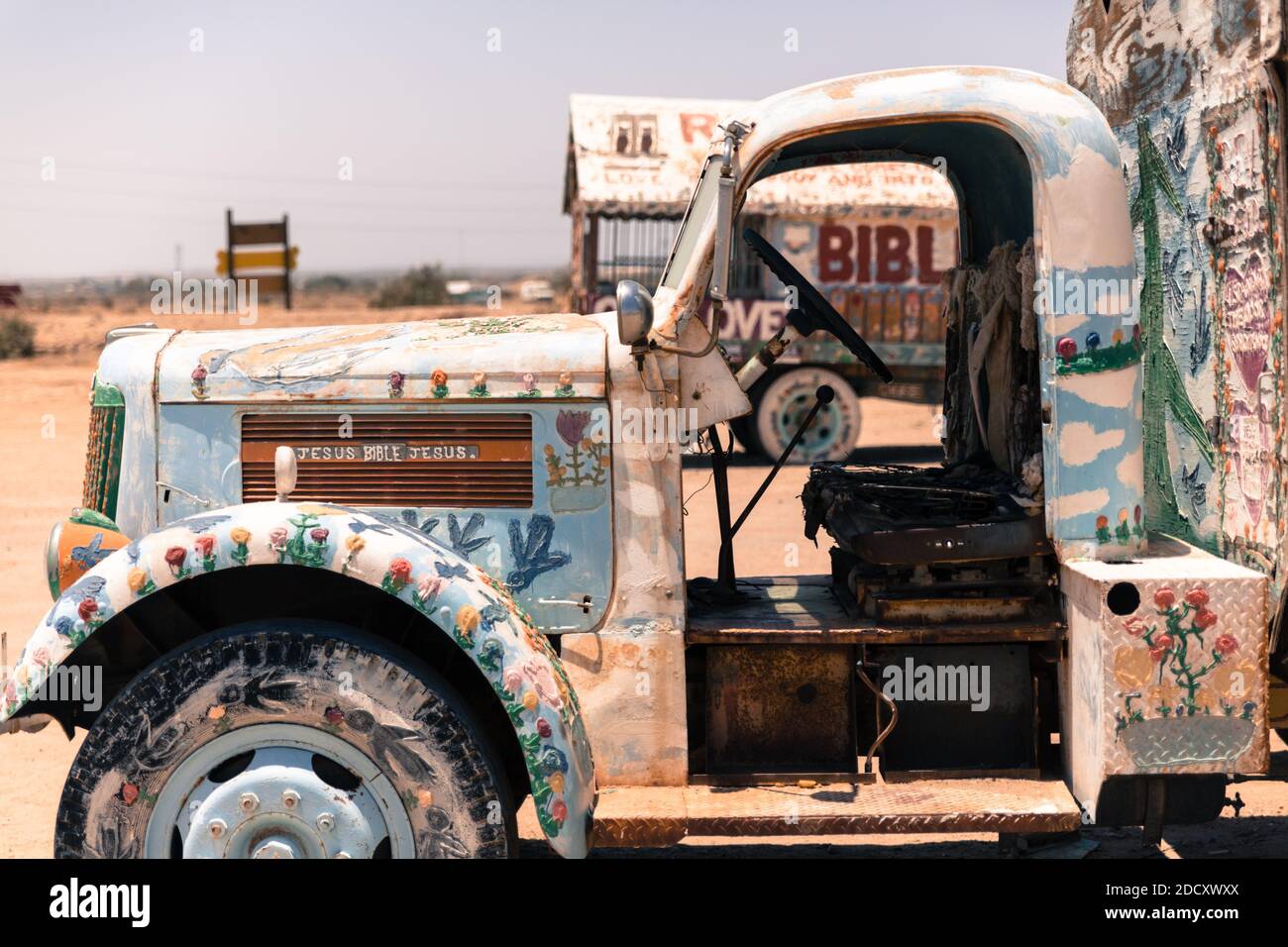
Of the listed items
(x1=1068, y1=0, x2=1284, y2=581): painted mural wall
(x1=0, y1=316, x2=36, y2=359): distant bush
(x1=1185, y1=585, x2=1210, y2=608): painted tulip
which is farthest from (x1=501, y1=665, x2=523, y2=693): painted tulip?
(x1=0, y1=316, x2=36, y2=359): distant bush

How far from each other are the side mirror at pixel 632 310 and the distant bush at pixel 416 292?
45193 millimetres

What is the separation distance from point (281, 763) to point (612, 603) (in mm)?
966

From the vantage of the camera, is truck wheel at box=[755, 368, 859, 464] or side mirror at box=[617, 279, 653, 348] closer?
side mirror at box=[617, 279, 653, 348]

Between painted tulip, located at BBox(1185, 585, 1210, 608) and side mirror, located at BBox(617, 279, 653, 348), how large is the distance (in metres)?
1.57

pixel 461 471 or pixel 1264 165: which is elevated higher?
pixel 1264 165

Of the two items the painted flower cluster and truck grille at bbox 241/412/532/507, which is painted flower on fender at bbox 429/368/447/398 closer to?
truck grille at bbox 241/412/532/507

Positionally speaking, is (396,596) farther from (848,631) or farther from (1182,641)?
(1182,641)

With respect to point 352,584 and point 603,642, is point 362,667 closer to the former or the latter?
point 352,584

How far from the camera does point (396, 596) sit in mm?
3543

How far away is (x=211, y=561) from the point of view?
3518 millimetres

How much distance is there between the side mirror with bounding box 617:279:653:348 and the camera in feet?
11.7
